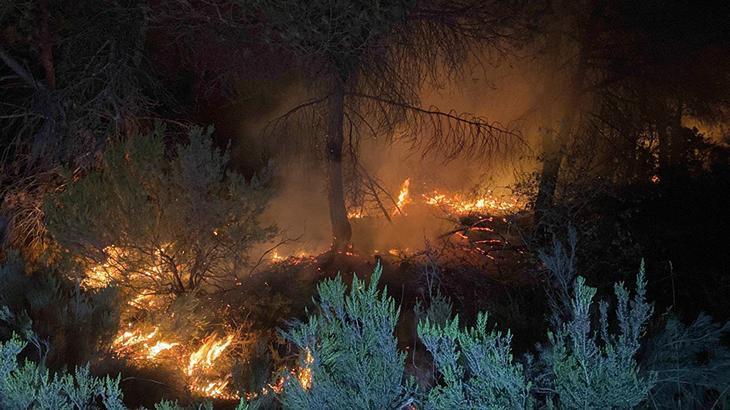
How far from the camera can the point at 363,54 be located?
7.30 m

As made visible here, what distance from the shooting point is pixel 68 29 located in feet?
26.2

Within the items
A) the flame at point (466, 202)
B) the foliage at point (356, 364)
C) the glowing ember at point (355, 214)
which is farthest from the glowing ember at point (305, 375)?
the flame at point (466, 202)

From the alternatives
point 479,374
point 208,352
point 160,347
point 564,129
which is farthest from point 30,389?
point 564,129

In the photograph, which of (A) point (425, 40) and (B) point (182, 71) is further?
(B) point (182, 71)

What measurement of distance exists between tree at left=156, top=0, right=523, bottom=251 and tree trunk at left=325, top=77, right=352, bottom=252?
15 mm

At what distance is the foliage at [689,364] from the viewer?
3533 mm

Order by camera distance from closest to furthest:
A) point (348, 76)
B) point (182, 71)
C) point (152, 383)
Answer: point (152, 383), point (348, 76), point (182, 71)

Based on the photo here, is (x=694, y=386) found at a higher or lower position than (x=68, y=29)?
lower

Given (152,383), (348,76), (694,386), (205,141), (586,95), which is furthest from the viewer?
(586,95)

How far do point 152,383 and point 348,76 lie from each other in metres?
4.74

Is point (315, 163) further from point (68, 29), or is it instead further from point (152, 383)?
point (152, 383)

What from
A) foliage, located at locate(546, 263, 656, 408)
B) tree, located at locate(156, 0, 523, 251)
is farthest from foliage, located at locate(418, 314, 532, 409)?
tree, located at locate(156, 0, 523, 251)

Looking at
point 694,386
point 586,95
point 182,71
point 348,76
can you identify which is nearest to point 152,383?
point 694,386

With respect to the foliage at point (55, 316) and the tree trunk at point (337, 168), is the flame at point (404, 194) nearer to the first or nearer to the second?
the tree trunk at point (337, 168)
